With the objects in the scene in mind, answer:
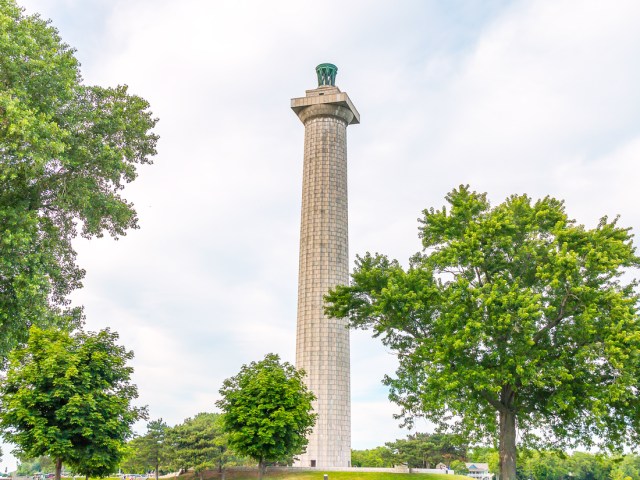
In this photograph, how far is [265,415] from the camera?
3756 cm

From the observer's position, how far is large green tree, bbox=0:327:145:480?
25281 millimetres

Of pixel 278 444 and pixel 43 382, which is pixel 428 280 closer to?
pixel 278 444

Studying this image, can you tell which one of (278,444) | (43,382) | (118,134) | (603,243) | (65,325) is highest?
(118,134)

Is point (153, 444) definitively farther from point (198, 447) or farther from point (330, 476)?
point (330, 476)

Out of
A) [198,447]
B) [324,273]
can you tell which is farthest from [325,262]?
[198,447]

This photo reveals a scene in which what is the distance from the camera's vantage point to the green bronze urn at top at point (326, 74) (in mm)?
67188

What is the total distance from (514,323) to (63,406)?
18776 mm

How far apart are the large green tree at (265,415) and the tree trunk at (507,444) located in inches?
497

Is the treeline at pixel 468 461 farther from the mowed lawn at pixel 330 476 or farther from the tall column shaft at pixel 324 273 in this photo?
the tall column shaft at pixel 324 273

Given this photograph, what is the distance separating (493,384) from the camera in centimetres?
2781

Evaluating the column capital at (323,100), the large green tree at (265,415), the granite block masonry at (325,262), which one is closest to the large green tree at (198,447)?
the granite block masonry at (325,262)

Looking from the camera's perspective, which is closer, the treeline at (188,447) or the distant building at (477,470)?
the treeline at (188,447)

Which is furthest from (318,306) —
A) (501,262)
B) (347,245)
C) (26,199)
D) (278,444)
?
(26,199)

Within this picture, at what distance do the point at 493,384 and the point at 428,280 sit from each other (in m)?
5.59
